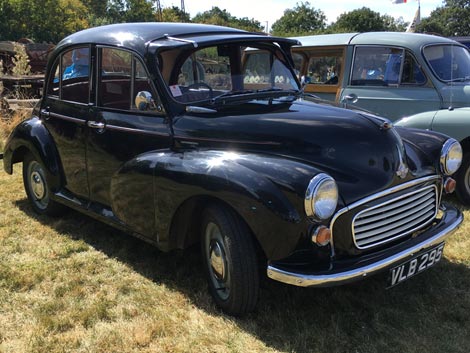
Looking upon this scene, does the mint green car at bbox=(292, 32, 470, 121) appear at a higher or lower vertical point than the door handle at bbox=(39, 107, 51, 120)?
higher

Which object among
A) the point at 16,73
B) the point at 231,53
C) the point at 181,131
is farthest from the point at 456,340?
the point at 16,73

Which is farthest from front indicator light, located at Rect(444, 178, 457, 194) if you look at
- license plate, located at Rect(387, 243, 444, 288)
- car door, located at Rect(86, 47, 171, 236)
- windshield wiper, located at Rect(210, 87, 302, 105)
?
car door, located at Rect(86, 47, 171, 236)

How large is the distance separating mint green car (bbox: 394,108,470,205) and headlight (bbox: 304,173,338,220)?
311cm

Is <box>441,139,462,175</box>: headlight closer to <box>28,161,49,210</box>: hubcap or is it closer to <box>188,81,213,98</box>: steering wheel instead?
<box>188,81,213,98</box>: steering wheel

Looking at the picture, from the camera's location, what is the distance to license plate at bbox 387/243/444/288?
2697 mm

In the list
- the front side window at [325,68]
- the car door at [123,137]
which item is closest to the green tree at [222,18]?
the front side window at [325,68]

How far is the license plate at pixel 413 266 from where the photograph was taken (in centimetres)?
270

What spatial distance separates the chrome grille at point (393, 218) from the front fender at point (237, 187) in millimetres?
367

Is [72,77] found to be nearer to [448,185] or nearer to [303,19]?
[448,185]

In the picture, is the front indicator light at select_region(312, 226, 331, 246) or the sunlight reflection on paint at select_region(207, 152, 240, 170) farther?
the sunlight reflection on paint at select_region(207, 152, 240, 170)

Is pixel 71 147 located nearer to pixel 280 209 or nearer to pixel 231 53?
pixel 231 53

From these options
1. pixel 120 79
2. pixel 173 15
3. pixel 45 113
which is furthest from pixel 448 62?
pixel 173 15

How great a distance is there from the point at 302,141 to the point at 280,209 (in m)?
0.58

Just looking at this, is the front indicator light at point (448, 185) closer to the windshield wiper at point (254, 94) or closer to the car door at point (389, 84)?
the windshield wiper at point (254, 94)
